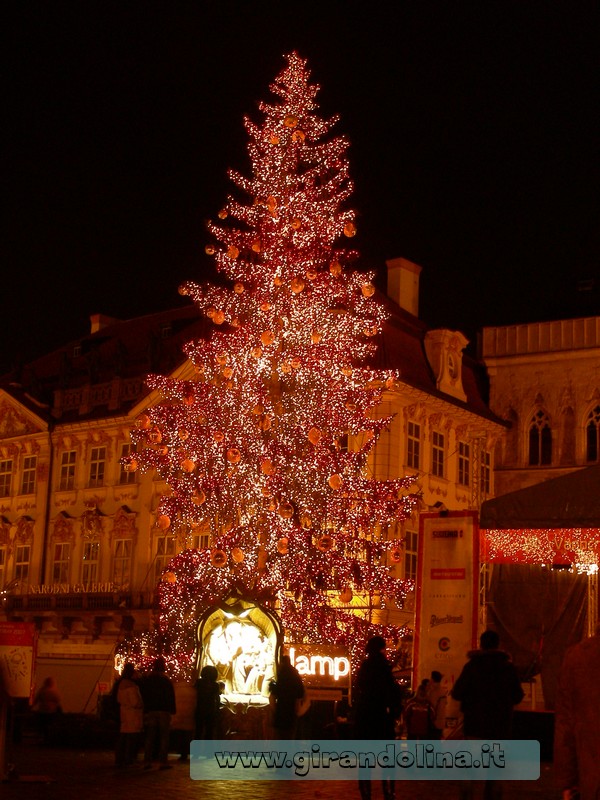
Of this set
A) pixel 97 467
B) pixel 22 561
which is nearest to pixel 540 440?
pixel 97 467

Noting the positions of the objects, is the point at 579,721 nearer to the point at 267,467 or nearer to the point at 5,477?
the point at 267,467

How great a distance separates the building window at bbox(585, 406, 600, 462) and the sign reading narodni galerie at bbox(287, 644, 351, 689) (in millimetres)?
17476

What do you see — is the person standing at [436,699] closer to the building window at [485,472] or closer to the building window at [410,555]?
the building window at [410,555]

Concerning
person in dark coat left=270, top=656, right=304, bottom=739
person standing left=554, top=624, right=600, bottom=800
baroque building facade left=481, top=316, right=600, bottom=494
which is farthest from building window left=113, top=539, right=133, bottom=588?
person standing left=554, top=624, right=600, bottom=800

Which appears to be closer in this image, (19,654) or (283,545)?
(19,654)

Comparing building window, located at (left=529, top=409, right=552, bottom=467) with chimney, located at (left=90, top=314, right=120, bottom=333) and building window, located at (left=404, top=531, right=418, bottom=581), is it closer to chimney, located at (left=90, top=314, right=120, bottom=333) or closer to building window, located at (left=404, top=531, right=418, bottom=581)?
building window, located at (left=404, top=531, right=418, bottom=581)

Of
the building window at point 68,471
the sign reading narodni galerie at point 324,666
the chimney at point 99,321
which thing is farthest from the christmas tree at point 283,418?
the chimney at point 99,321

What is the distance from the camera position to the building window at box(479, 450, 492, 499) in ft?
126

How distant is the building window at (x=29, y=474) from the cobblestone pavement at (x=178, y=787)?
1025 inches

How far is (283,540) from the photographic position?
23.8 meters

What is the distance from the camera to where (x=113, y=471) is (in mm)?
39594

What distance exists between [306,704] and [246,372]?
1025 cm

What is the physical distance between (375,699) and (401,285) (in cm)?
3012

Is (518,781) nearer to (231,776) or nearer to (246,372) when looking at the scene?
(231,776)
